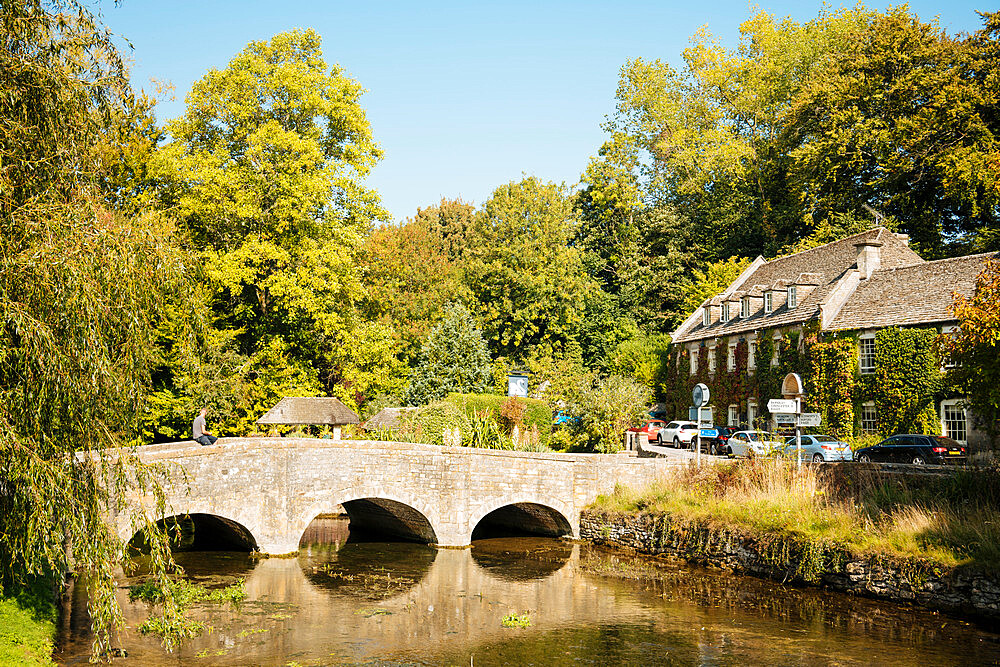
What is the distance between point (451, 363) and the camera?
139 feet

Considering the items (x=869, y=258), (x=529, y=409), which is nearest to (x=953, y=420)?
(x=869, y=258)

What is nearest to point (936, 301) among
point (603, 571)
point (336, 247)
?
point (603, 571)

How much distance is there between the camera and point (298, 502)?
22438 millimetres

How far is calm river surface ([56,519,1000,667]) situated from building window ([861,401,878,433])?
14339mm

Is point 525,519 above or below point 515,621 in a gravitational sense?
above

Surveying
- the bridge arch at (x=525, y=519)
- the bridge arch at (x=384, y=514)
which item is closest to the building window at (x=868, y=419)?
the bridge arch at (x=525, y=519)

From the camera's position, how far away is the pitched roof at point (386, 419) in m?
32.7

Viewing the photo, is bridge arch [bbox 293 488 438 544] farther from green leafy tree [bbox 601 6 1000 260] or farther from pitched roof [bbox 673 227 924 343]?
green leafy tree [bbox 601 6 1000 260]

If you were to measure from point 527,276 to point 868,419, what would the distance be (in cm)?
2269

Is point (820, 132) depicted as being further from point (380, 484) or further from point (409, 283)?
point (380, 484)

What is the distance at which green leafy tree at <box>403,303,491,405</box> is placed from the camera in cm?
4056

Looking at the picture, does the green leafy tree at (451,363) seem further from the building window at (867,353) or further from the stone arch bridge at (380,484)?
the building window at (867,353)

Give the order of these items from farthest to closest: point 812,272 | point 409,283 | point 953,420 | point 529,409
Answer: point 409,283
point 812,272
point 529,409
point 953,420

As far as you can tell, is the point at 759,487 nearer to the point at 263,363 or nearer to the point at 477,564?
the point at 477,564
